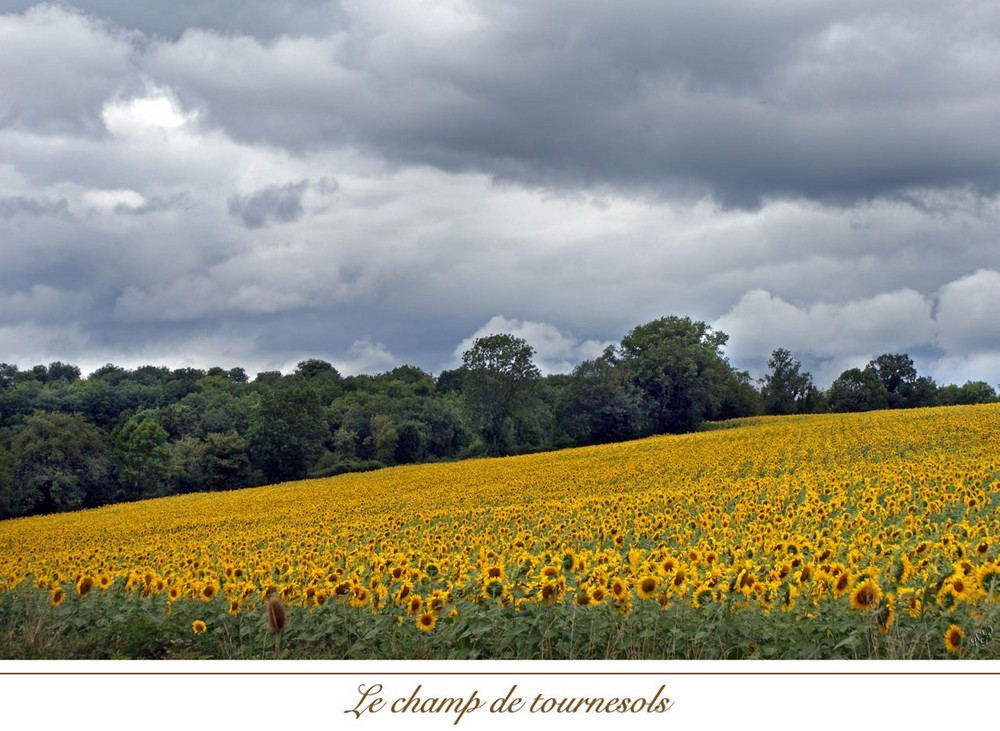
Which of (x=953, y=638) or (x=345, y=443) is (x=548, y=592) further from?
(x=345, y=443)

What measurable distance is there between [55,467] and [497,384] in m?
30.3

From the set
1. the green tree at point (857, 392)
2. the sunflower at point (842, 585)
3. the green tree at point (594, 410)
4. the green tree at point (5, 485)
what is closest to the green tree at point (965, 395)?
the green tree at point (857, 392)

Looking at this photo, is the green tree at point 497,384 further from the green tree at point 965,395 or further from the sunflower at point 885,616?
the sunflower at point 885,616

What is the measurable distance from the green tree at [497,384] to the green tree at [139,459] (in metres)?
22.2

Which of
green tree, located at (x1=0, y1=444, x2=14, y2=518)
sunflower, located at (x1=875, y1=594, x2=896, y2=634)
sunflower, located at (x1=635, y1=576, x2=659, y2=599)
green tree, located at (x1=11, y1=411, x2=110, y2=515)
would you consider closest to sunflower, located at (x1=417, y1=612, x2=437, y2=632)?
sunflower, located at (x1=635, y1=576, x2=659, y2=599)

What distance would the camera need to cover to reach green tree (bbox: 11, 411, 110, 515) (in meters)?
52.1

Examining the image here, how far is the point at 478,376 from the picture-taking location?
224 feet

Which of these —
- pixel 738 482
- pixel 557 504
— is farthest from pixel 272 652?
pixel 738 482

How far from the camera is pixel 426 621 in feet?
23.5

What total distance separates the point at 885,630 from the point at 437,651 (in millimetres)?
3304

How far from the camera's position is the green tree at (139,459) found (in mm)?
58375

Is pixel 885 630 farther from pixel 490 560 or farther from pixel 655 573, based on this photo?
pixel 490 560

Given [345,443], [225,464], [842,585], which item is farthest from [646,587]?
[345,443]

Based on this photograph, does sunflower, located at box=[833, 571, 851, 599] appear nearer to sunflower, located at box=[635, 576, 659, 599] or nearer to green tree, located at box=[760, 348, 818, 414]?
sunflower, located at box=[635, 576, 659, 599]
